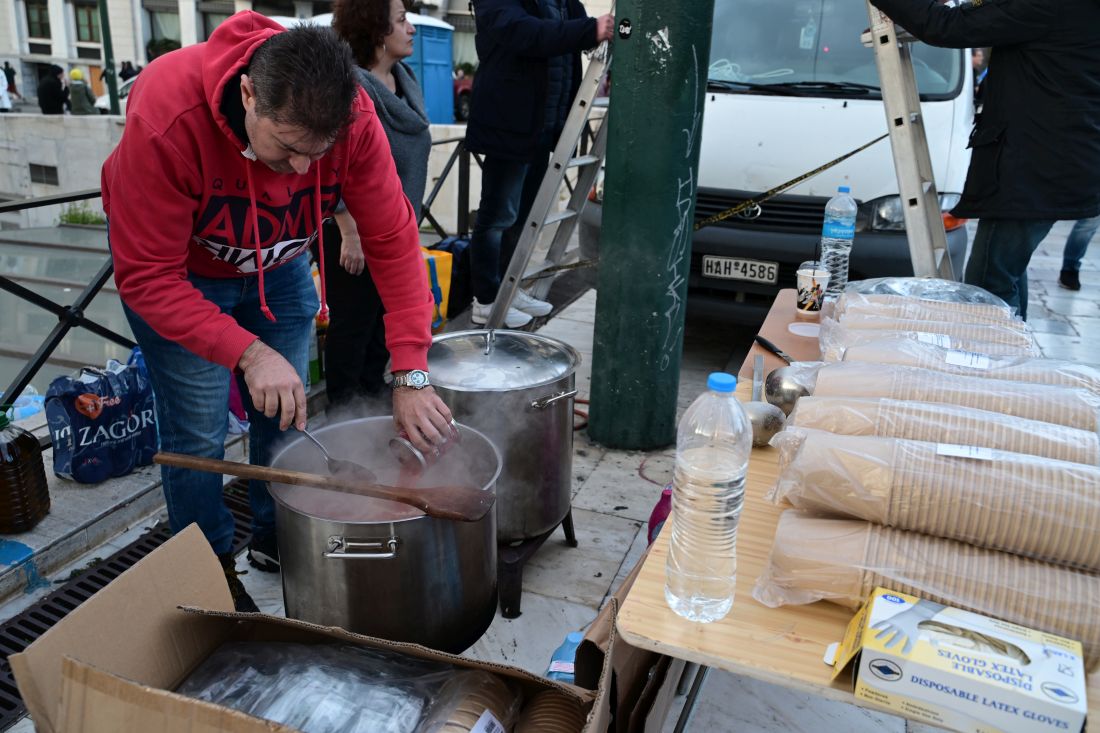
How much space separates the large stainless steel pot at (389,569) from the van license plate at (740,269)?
298cm

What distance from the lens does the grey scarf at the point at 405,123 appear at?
3230 mm

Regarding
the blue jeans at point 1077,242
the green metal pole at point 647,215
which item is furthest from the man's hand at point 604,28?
the blue jeans at point 1077,242

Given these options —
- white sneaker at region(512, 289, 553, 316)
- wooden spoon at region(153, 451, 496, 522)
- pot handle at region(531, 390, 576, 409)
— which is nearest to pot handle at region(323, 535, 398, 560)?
wooden spoon at region(153, 451, 496, 522)

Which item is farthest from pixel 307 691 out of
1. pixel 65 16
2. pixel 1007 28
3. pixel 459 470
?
pixel 65 16

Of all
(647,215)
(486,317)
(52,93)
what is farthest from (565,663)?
(52,93)

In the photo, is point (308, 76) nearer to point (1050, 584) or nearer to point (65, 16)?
point (1050, 584)

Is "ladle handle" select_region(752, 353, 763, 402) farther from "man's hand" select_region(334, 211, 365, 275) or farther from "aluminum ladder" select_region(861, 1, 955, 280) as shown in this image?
"man's hand" select_region(334, 211, 365, 275)

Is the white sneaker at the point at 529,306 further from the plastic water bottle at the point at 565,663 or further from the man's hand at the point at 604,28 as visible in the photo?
the plastic water bottle at the point at 565,663

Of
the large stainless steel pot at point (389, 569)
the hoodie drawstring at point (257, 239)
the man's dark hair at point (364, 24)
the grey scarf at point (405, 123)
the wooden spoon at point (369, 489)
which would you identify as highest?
the man's dark hair at point (364, 24)

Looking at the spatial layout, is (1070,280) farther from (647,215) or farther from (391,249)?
(391,249)

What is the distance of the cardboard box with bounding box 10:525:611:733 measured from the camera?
133 centimetres

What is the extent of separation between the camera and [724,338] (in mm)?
5770

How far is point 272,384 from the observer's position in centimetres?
196

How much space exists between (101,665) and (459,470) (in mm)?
1054
